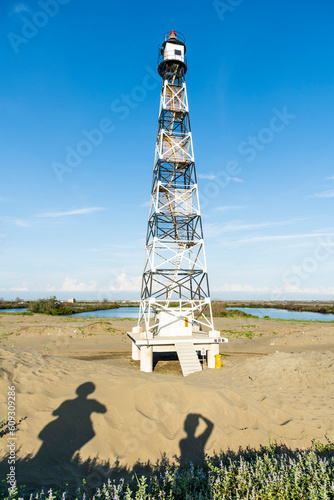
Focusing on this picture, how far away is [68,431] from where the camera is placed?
19.8 feet

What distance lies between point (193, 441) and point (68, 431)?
296 centimetres

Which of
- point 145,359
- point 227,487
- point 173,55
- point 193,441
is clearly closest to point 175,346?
point 145,359

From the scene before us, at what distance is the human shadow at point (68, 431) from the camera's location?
17.8 ft

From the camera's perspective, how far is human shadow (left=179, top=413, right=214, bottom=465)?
6039 mm

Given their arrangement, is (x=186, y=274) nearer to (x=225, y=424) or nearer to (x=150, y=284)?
(x=150, y=284)

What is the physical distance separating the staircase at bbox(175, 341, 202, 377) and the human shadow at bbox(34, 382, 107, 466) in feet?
27.2

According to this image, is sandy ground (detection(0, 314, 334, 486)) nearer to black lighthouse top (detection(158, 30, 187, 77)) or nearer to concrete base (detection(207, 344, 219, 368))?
concrete base (detection(207, 344, 219, 368))

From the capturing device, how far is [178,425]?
7.04 metres

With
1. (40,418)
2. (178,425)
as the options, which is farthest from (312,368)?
(40,418)

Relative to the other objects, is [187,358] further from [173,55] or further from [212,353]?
[173,55]

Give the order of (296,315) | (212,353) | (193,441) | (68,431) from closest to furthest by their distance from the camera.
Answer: (68,431), (193,441), (212,353), (296,315)

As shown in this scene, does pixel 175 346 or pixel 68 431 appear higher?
pixel 68 431

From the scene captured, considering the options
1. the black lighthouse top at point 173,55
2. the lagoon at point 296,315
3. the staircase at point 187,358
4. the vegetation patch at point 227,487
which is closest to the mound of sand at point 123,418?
the vegetation patch at point 227,487

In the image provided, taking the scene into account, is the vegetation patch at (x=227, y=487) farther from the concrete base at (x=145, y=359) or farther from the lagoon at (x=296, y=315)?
the lagoon at (x=296, y=315)
